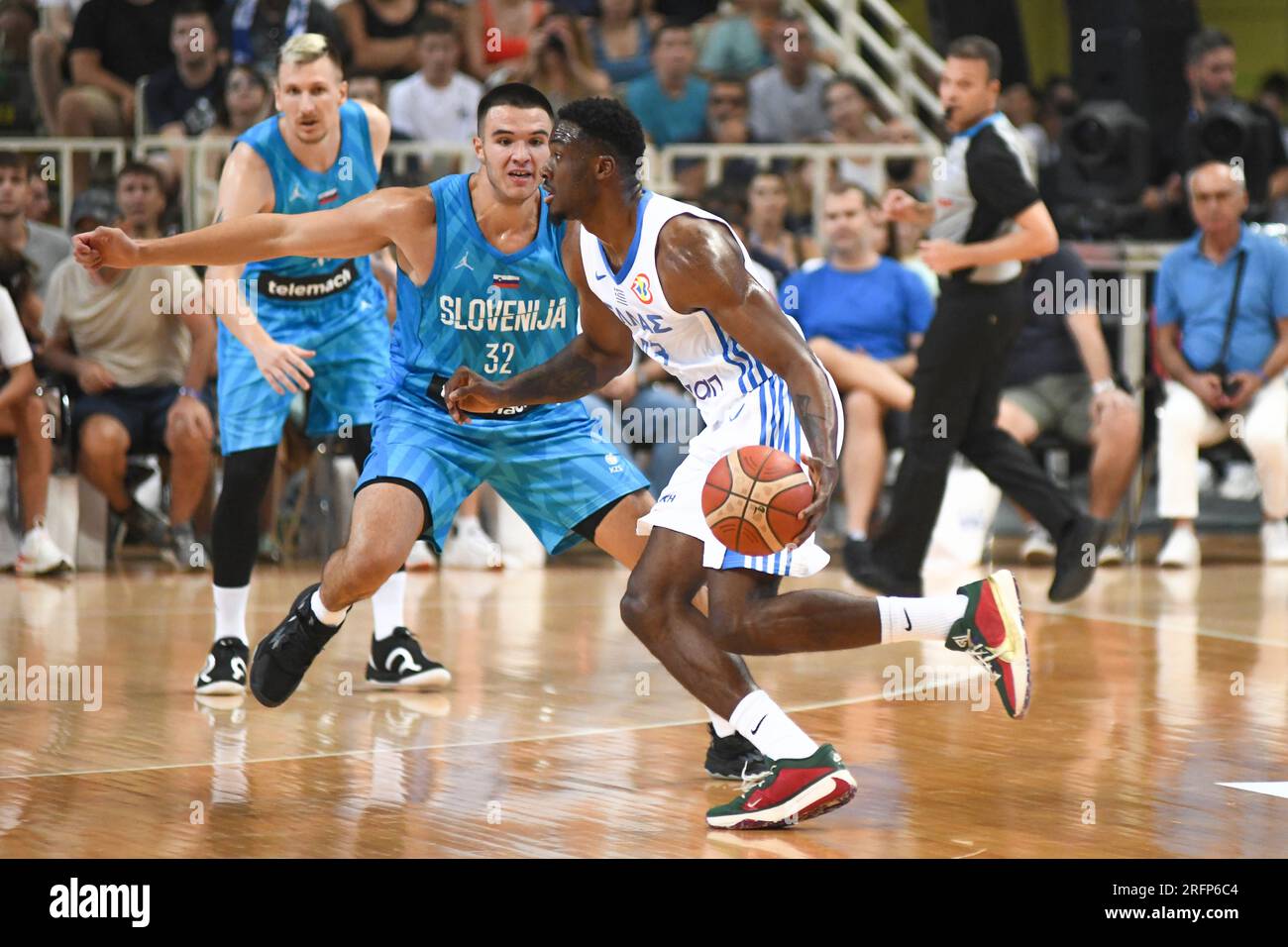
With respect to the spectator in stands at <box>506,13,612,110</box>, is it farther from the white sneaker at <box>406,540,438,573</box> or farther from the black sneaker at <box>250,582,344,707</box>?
the black sneaker at <box>250,582,344,707</box>

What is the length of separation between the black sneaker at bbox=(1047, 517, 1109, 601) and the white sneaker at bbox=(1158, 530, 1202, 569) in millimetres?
2143

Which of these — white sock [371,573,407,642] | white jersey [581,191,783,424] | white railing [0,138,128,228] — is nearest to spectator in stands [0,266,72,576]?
white railing [0,138,128,228]

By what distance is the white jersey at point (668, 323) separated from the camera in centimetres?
416

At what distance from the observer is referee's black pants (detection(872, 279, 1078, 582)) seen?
22.5 feet

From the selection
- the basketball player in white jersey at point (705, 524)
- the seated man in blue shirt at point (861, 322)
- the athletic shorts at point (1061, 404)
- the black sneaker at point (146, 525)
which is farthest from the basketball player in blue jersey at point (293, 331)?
→ the athletic shorts at point (1061, 404)

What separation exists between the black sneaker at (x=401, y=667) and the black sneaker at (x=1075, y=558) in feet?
8.22

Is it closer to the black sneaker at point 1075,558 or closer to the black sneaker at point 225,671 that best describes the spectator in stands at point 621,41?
the black sneaker at point 1075,558

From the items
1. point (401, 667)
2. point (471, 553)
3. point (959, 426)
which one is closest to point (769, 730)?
point (401, 667)

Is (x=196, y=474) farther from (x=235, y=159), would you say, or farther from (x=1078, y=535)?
(x=1078, y=535)

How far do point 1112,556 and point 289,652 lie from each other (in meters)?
5.49
